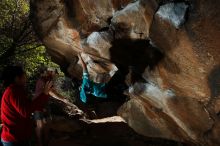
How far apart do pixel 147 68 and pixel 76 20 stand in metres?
3.93

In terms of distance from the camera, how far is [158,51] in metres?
7.58

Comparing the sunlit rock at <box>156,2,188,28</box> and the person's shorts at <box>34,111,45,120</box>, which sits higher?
the sunlit rock at <box>156,2,188,28</box>

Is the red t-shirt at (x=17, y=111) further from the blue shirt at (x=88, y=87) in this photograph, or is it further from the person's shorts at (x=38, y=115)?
the blue shirt at (x=88, y=87)

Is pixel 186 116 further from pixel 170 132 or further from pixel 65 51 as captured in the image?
pixel 65 51

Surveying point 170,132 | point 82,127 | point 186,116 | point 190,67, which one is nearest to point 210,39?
point 190,67

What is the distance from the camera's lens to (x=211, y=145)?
7414 millimetres

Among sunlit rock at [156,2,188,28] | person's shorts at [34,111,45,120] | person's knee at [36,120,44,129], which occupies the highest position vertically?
sunlit rock at [156,2,188,28]

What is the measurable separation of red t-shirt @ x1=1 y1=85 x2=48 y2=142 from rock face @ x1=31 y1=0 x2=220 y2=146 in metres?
3.23

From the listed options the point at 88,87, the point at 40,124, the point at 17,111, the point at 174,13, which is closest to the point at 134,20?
the point at 174,13

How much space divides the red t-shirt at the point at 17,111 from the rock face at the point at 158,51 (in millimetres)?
3231

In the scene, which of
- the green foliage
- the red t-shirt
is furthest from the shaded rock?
the green foliage

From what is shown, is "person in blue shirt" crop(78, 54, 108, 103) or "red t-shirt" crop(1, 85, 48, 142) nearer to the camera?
"red t-shirt" crop(1, 85, 48, 142)

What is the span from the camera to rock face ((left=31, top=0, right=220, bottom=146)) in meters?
6.57

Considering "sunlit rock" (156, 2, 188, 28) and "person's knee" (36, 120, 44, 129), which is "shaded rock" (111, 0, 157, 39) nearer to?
"sunlit rock" (156, 2, 188, 28)
